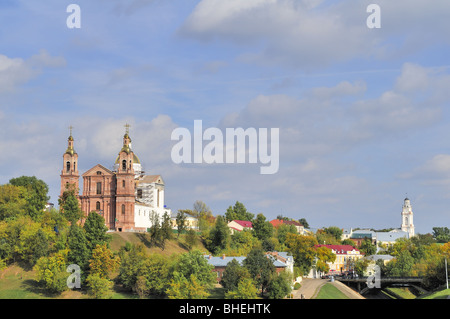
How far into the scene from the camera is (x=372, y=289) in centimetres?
12144

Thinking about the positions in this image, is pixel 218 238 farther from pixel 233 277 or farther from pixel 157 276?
pixel 233 277

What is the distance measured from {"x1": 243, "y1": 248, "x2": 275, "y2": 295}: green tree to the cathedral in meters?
30.0

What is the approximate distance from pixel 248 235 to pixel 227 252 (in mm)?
12421

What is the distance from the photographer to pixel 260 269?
85562mm

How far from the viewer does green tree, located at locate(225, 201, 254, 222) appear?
164m

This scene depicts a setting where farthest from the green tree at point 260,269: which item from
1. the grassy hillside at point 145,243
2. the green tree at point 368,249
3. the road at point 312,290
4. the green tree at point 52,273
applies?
the green tree at point 368,249

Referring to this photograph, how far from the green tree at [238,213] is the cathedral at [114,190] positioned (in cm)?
4827

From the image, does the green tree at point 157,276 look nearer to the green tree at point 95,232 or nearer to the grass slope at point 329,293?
the green tree at point 95,232

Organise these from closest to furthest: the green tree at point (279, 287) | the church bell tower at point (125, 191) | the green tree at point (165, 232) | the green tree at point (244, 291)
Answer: the green tree at point (244, 291), the green tree at point (279, 287), the green tree at point (165, 232), the church bell tower at point (125, 191)

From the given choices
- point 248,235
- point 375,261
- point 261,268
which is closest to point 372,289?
point 375,261

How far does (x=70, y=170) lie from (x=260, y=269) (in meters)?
44.6

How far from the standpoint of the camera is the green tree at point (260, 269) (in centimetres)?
8538

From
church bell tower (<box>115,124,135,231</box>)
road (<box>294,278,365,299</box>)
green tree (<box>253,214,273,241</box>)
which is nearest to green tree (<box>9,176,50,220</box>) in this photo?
church bell tower (<box>115,124,135,231</box>)
